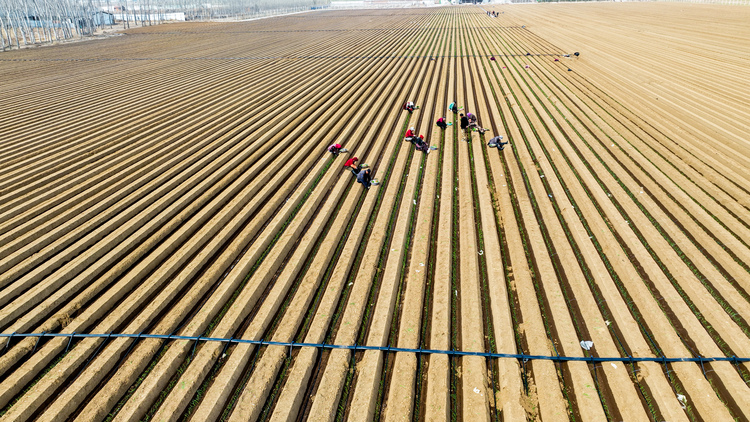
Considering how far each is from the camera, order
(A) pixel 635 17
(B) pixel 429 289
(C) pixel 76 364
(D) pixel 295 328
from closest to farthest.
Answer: (C) pixel 76 364 < (D) pixel 295 328 < (B) pixel 429 289 < (A) pixel 635 17

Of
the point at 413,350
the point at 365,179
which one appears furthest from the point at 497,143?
the point at 413,350

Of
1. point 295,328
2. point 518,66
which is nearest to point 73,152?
point 295,328

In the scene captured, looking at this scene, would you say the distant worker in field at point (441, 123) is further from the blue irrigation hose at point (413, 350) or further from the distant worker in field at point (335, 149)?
the blue irrigation hose at point (413, 350)

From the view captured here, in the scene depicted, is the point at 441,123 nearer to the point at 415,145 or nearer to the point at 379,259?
the point at 415,145

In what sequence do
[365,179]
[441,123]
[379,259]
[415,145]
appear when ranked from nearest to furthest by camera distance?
[379,259], [365,179], [415,145], [441,123]

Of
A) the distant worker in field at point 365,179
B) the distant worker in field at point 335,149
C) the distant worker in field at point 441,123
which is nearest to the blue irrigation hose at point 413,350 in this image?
the distant worker in field at point 365,179

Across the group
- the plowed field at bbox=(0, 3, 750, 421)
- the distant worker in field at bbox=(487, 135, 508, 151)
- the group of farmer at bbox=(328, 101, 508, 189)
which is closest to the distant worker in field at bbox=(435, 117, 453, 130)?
the group of farmer at bbox=(328, 101, 508, 189)

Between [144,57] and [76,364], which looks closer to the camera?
[76,364]

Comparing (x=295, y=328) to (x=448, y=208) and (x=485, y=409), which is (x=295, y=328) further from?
(x=448, y=208)
